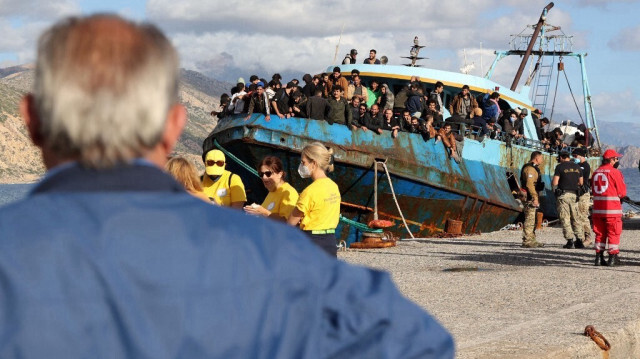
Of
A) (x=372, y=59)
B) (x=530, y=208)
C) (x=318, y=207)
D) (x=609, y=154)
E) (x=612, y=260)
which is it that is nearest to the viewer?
(x=318, y=207)

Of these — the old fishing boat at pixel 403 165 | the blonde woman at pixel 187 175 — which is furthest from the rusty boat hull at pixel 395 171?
the blonde woman at pixel 187 175

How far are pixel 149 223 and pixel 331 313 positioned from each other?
12.4 inches

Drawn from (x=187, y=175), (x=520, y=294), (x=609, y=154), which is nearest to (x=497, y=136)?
(x=609, y=154)

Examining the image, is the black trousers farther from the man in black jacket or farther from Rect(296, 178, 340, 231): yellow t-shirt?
the man in black jacket

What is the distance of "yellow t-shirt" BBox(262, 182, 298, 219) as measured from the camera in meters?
7.20

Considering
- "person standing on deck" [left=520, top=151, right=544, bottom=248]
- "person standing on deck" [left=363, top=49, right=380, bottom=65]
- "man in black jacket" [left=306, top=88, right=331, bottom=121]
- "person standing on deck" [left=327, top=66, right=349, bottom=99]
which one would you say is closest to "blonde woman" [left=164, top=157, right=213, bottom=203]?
"person standing on deck" [left=520, top=151, right=544, bottom=248]

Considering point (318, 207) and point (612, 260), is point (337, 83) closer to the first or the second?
point (612, 260)


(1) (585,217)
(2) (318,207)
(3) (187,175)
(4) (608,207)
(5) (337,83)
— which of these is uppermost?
(3) (187,175)

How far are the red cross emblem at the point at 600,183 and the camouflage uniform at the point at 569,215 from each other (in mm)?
3206

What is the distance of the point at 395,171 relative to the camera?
60.1ft

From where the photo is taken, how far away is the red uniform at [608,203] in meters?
11.6

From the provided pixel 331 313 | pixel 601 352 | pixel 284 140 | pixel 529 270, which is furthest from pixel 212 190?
pixel 284 140

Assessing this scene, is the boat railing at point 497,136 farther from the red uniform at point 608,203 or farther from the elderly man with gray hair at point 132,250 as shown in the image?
the elderly man with gray hair at point 132,250

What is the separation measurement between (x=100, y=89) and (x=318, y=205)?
5087mm
